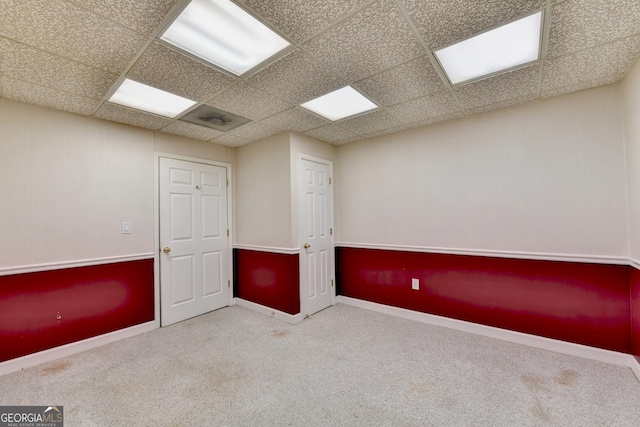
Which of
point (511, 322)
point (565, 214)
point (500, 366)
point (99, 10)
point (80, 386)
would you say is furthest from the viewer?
point (511, 322)

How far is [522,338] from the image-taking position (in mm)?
2705

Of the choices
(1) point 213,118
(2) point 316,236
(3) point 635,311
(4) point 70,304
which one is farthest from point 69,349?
(3) point 635,311

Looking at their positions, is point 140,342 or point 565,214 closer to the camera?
point 565,214

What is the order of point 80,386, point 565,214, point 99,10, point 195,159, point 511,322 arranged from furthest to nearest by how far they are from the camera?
1. point 195,159
2. point 511,322
3. point 565,214
4. point 80,386
5. point 99,10

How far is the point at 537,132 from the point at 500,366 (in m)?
2.18

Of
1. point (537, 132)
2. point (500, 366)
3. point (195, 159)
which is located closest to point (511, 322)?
point (500, 366)

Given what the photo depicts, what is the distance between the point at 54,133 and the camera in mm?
2615

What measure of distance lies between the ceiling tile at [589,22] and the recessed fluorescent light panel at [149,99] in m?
2.74

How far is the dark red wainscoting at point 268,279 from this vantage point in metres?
3.43

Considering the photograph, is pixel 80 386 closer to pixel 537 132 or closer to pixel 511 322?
pixel 511 322

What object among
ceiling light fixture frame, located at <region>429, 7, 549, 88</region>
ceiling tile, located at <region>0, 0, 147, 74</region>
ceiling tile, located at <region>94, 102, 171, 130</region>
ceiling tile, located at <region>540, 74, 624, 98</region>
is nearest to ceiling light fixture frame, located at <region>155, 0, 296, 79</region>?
ceiling tile, located at <region>0, 0, 147, 74</region>

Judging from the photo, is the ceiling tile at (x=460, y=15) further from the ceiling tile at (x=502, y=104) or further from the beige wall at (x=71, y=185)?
the beige wall at (x=71, y=185)

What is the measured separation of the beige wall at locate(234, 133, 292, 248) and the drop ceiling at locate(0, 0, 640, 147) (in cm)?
75

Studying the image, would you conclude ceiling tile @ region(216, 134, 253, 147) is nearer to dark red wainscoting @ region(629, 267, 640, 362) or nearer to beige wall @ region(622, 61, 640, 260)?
beige wall @ region(622, 61, 640, 260)
